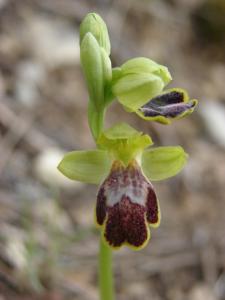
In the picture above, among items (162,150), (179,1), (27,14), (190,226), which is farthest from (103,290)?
(179,1)

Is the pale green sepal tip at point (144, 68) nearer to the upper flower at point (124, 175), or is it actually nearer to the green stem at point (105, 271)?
the upper flower at point (124, 175)

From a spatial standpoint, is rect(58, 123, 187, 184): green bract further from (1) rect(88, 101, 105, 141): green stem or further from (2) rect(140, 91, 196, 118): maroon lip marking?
(2) rect(140, 91, 196, 118): maroon lip marking

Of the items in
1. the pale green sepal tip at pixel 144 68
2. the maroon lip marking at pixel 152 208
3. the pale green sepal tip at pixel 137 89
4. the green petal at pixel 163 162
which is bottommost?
the maroon lip marking at pixel 152 208

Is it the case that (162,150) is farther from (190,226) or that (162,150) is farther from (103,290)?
(190,226)

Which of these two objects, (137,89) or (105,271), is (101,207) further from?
(137,89)

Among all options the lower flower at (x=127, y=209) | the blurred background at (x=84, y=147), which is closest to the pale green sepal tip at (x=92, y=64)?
the lower flower at (x=127, y=209)

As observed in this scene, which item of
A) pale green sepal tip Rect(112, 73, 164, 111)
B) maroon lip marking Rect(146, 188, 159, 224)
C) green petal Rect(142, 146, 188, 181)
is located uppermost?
pale green sepal tip Rect(112, 73, 164, 111)

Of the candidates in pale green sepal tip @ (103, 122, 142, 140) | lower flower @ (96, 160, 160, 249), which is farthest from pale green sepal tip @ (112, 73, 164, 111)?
lower flower @ (96, 160, 160, 249)
